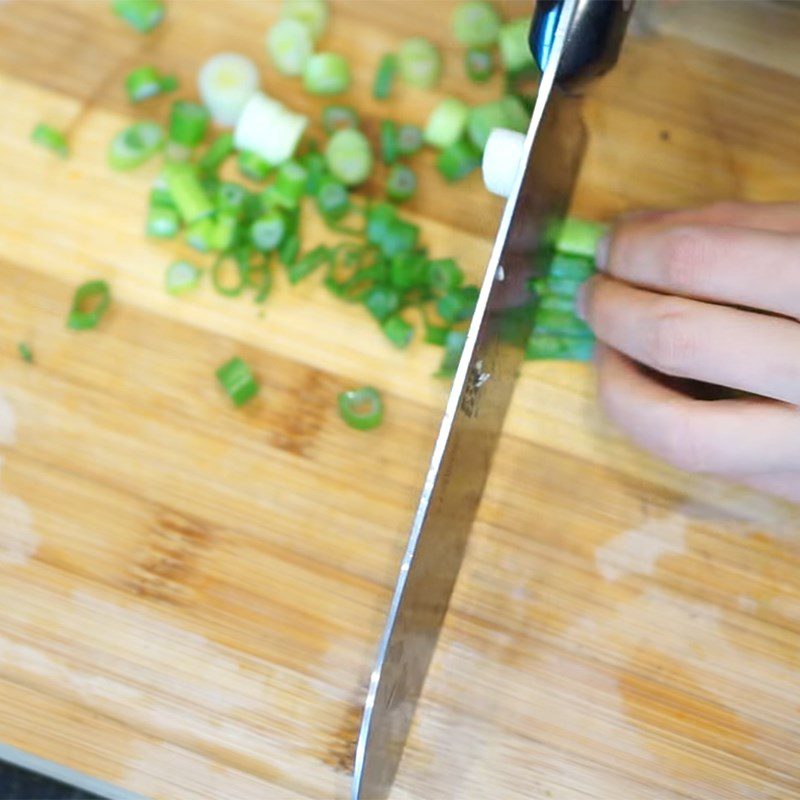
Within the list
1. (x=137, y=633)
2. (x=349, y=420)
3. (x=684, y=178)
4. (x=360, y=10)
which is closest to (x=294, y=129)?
(x=360, y=10)

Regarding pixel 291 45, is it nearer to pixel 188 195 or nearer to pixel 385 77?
pixel 385 77

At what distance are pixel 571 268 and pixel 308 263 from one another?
A: 13.4 inches

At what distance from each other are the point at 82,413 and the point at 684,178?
838mm

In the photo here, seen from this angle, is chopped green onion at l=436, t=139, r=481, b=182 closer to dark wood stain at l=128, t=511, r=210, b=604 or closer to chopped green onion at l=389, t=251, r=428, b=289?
chopped green onion at l=389, t=251, r=428, b=289

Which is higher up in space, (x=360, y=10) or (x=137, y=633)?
(x=360, y=10)

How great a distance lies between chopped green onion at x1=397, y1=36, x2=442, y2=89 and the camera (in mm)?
1346

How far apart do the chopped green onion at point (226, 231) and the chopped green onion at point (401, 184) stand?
21 centimetres

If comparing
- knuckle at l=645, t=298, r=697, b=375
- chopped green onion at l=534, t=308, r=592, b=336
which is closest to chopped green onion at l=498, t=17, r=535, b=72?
chopped green onion at l=534, t=308, r=592, b=336

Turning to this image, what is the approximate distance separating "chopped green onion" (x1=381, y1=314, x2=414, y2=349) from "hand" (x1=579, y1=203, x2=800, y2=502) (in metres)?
0.23

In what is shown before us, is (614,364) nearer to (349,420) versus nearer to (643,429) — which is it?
(643,429)

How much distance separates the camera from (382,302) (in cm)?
125

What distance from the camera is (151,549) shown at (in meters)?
1.20

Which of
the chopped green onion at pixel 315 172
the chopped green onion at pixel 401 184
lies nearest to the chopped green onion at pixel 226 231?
the chopped green onion at pixel 315 172

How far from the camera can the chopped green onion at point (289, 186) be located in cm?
131
